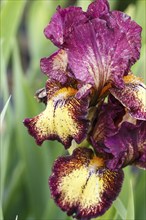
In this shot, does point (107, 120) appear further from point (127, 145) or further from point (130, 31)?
point (130, 31)

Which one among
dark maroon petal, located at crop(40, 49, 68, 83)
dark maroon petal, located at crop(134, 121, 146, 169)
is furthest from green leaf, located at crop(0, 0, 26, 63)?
dark maroon petal, located at crop(134, 121, 146, 169)

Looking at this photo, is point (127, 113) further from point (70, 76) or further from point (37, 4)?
point (37, 4)

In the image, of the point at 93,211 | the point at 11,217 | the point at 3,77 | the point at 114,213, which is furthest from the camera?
the point at 11,217

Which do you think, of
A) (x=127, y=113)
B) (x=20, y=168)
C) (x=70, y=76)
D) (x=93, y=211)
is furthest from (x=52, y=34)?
(x=20, y=168)

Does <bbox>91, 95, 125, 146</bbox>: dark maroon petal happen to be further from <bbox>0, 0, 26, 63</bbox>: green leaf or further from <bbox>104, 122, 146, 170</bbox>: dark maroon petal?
<bbox>0, 0, 26, 63</bbox>: green leaf

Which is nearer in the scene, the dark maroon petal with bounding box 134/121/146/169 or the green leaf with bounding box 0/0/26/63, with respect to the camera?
the dark maroon petal with bounding box 134/121/146/169
